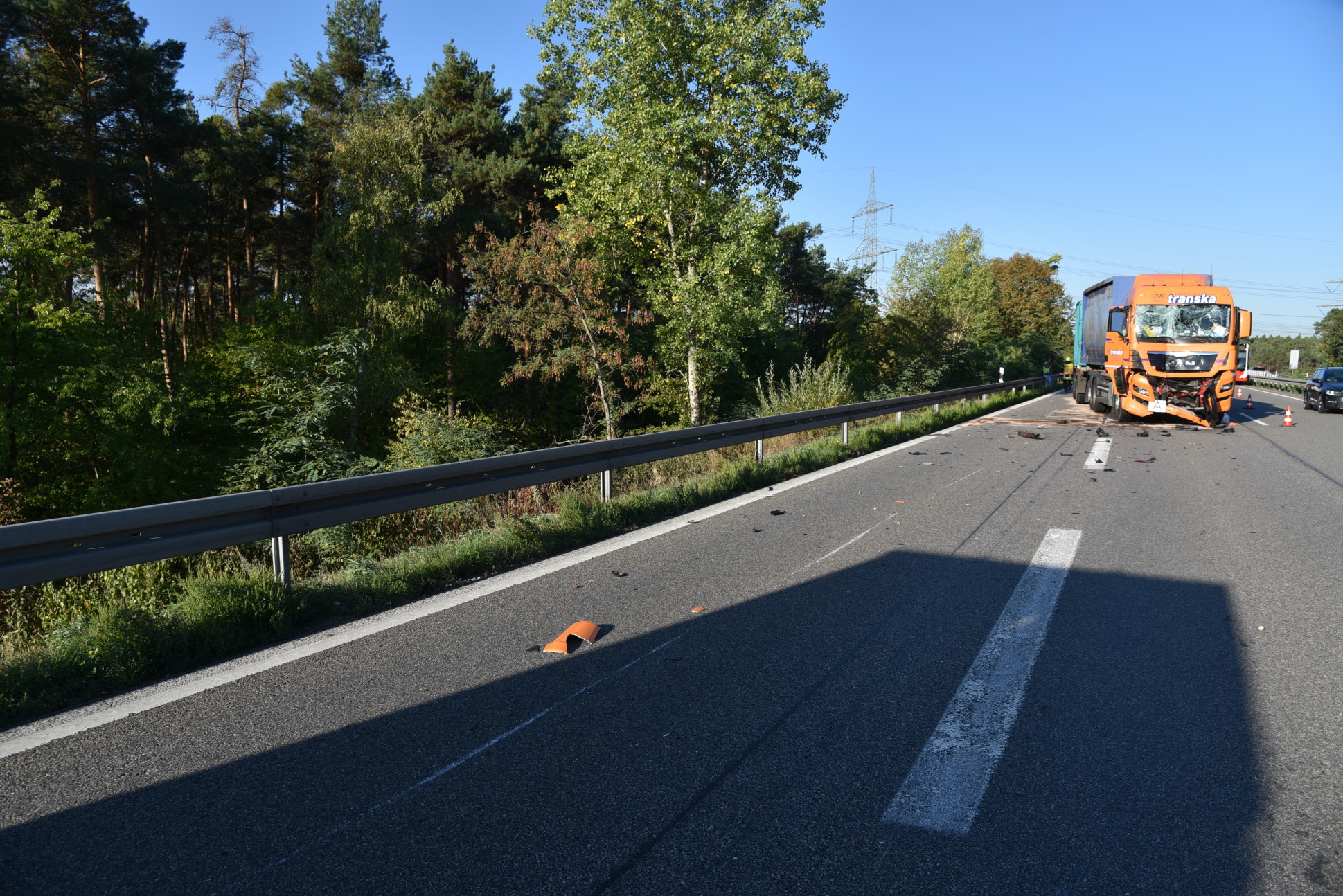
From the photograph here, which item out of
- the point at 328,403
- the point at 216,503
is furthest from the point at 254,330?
the point at 216,503

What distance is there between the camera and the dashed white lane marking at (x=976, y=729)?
2629mm

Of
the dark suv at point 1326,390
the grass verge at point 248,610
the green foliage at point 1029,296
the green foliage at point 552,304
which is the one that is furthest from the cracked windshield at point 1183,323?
the green foliage at point 1029,296

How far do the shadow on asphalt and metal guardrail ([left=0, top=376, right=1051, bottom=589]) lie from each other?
1174 millimetres

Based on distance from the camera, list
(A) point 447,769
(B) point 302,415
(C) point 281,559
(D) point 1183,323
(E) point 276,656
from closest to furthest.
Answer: (A) point 447,769 → (E) point 276,656 → (C) point 281,559 → (D) point 1183,323 → (B) point 302,415

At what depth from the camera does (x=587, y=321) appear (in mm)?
23922

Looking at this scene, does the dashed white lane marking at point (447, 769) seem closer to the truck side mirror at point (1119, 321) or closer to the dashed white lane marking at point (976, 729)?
the dashed white lane marking at point (976, 729)

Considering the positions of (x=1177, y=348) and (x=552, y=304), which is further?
(x=552, y=304)

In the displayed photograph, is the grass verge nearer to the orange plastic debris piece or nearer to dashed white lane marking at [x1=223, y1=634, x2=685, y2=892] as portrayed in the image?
the orange plastic debris piece

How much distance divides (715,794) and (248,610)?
124 inches

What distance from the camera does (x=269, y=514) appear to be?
15.9ft

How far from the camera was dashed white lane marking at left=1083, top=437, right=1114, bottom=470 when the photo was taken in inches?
459

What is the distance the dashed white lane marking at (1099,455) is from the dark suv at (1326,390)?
1635cm

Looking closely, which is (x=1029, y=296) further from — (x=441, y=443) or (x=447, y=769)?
(x=447, y=769)

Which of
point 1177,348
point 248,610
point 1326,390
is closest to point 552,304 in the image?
point 1177,348
